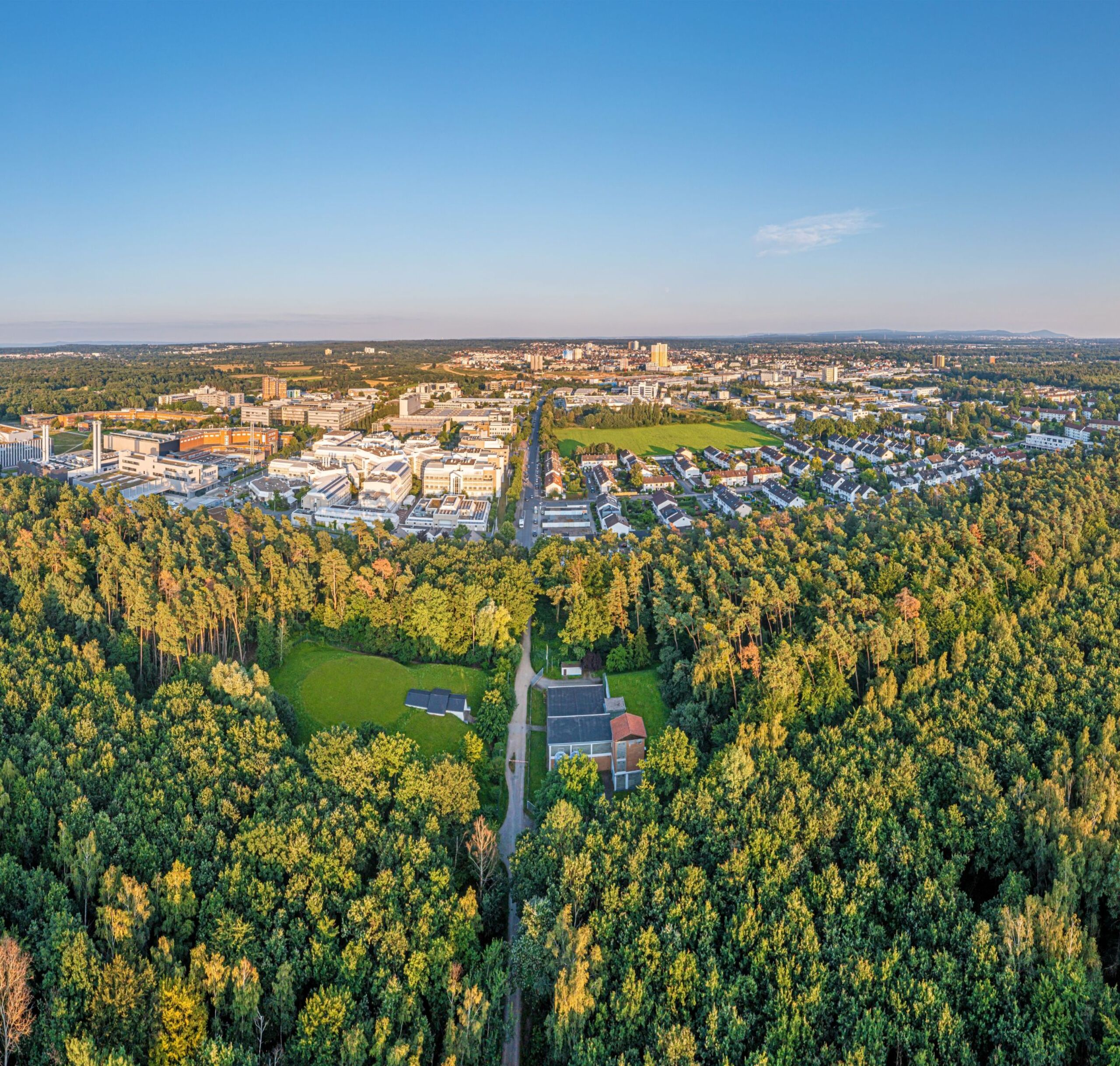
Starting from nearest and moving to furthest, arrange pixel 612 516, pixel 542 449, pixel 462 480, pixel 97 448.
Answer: pixel 612 516 → pixel 462 480 → pixel 97 448 → pixel 542 449

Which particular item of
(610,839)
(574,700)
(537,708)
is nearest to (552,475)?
(537,708)

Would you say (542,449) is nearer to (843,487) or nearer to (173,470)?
(843,487)

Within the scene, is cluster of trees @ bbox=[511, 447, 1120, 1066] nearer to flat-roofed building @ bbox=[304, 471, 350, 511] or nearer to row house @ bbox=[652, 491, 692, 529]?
row house @ bbox=[652, 491, 692, 529]

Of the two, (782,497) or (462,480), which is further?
(462,480)

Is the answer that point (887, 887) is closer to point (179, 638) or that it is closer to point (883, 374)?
point (179, 638)

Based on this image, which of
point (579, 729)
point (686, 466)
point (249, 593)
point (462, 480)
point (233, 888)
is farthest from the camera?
point (686, 466)

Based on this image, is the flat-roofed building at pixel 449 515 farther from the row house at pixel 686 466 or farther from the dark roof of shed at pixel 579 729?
the dark roof of shed at pixel 579 729

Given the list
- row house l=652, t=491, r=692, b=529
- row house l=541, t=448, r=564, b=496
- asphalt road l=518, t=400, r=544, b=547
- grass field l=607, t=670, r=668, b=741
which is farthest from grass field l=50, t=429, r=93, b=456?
grass field l=607, t=670, r=668, b=741
